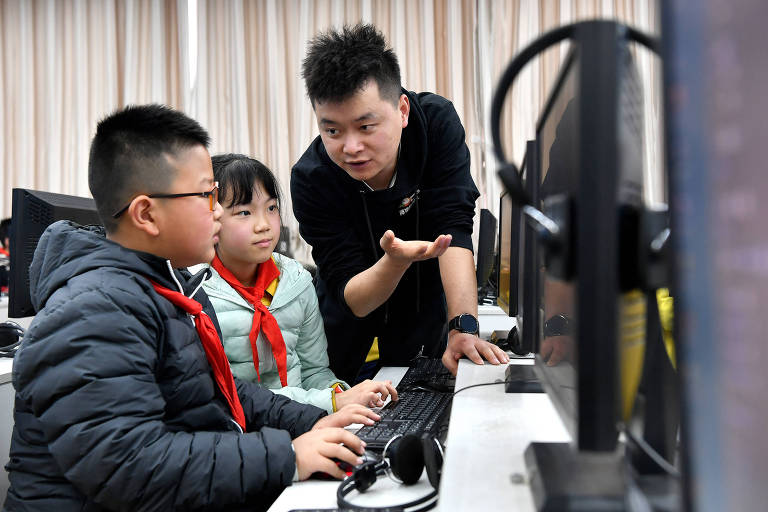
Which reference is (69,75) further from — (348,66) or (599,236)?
(599,236)

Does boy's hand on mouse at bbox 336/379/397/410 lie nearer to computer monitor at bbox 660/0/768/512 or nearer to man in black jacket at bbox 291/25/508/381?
man in black jacket at bbox 291/25/508/381

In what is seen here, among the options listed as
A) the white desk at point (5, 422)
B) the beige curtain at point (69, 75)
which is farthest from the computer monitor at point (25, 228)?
the beige curtain at point (69, 75)

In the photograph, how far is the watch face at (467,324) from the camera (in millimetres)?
1503

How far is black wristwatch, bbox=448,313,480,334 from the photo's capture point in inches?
59.2

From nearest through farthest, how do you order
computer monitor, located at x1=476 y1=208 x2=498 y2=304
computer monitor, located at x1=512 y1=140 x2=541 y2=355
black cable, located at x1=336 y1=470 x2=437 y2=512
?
black cable, located at x1=336 y1=470 x2=437 y2=512 → computer monitor, located at x1=512 y1=140 x2=541 y2=355 → computer monitor, located at x1=476 y1=208 x2=498 y2=304

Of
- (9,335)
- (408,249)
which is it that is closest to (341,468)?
(408,249)

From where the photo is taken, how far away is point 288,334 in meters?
1.75

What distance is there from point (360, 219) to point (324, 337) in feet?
1.17

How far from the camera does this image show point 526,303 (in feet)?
3.16

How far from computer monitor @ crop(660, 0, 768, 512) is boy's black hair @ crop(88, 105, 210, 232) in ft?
3.21

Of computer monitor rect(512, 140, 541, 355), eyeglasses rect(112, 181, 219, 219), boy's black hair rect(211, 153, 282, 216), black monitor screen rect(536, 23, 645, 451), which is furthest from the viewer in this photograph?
boy's black hair rect(211, 153, 282, 216)

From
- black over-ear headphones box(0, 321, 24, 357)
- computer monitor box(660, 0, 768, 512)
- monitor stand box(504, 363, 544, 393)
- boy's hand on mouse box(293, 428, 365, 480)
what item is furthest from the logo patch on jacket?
→ computer monitor box(660, 0, 768, 512)

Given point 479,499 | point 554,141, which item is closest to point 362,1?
point 554,141

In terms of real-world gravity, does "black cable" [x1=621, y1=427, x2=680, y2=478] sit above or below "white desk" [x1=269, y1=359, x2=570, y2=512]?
above
